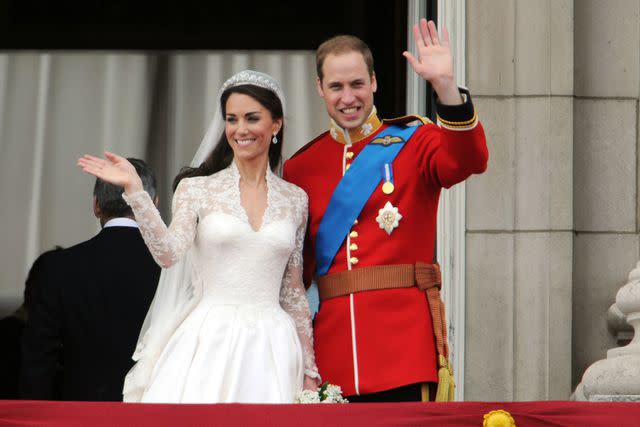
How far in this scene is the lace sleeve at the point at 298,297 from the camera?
17.4ft

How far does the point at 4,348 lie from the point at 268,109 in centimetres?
403

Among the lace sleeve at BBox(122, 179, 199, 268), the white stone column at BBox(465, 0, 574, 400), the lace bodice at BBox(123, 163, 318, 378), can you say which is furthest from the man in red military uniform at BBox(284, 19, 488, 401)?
the white stone column at BBox(465, 0, 574, 400)

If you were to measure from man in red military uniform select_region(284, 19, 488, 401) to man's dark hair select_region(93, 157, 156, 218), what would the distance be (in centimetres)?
105

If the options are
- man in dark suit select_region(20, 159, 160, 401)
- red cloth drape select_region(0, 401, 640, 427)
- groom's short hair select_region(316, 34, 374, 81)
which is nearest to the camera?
red cloth drape select_region(0, 401, 640, 427)

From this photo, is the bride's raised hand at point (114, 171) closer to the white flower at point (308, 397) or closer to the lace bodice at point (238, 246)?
the lace bodice at point (238, 246)

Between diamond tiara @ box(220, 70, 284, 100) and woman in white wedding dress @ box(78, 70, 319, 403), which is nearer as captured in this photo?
woman in white wedding dress @ box(78, 70, 319, 403)

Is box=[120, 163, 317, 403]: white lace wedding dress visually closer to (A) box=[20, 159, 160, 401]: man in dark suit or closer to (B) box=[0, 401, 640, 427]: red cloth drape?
(B) box=[0, 401, 640, 427]: red cloth drape

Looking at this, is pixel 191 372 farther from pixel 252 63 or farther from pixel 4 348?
pixel 252 63

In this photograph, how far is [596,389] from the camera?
651 cm

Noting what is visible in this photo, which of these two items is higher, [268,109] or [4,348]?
[268,109]

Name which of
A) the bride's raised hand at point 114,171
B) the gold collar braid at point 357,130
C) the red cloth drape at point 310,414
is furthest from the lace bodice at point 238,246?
the red cloth drape at point 310,414

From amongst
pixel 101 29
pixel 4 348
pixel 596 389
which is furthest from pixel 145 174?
pixel 101 29

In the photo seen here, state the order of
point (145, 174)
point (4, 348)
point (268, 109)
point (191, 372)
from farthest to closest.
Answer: point (4, 348), point (145, 174), point (268, 109), point (191, 372)

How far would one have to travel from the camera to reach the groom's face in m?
5.26
